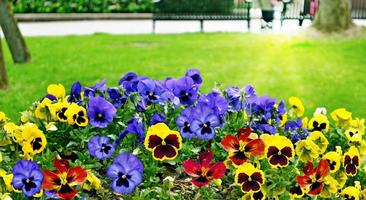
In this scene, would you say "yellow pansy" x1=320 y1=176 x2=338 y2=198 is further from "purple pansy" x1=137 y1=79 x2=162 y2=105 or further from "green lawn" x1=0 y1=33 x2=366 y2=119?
"green lawn" x1=0 y1=33 x2=366 y2=119

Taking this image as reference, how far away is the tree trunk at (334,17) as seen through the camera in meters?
15.6

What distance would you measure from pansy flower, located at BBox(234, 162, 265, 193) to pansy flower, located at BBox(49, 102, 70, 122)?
95 cm

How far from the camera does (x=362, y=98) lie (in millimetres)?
9602

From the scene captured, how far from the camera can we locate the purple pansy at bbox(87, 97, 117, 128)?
3469 mm

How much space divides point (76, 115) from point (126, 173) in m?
0.60

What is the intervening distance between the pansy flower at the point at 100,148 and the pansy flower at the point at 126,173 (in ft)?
0.78

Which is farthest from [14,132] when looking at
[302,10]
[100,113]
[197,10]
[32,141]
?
[302,10]

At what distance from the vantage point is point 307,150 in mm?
3389

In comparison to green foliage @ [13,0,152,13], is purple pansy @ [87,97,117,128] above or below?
above

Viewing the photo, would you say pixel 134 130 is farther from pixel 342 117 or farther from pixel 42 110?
pixel 342 117

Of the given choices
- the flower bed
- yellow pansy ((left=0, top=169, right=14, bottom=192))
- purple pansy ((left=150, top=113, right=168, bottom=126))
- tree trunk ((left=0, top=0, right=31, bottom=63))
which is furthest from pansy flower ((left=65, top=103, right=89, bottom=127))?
tree trunk ((left=0, top=0, right=31, bottom=63))

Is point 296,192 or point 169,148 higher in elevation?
point 169,148

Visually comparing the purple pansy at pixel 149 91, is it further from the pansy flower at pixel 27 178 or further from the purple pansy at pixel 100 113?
the pansy flower at pixel 27 178

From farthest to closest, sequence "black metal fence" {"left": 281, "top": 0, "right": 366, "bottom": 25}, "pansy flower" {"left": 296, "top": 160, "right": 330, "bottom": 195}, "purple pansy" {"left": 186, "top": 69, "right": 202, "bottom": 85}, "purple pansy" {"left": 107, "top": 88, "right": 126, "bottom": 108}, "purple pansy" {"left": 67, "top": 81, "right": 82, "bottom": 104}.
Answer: "black metal fence" {"left": 281, "top": 0, "right": 366, "bottom": 25} → "purple pansy" {"left": 186, "top": 69, "right": 202, "bottom": 85} → "purple pansy" {"left": 67, "top": 81, "right": 82, "bottom": 104} → "purple pansy" {"left": 107, "top": 88, "right": 126, "bottom": 108} → "pansy flower" {"left": 296, "top": 160, "right": 330, "bottom": 195}
